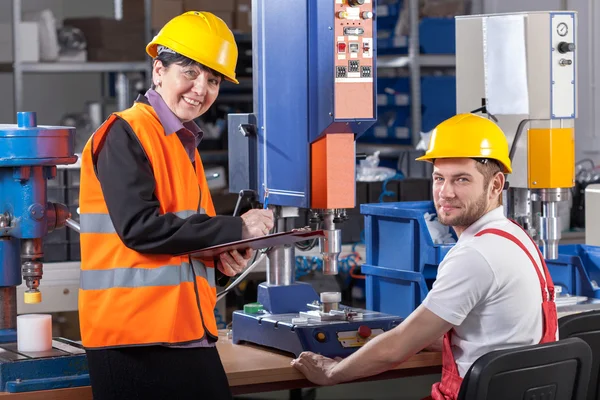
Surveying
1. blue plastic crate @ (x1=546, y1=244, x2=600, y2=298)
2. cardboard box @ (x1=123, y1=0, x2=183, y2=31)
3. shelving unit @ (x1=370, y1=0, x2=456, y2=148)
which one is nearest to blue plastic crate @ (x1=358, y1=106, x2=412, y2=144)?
shelving unit @ (x1=370, y1=0, x2=456, y2=148)

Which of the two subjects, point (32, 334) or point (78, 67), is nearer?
point (32, 334)

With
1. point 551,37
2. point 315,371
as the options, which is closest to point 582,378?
point 315,371

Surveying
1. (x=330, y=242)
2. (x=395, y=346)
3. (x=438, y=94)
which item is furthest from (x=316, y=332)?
(x=438, y=94)

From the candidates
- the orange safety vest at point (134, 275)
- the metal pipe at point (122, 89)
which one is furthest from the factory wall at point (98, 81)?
the orange safety vest at point (134, 275)

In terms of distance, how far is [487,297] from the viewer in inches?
93.3

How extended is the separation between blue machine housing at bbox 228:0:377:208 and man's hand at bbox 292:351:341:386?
42cm

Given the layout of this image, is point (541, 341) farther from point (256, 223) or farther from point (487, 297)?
point (256, 223)

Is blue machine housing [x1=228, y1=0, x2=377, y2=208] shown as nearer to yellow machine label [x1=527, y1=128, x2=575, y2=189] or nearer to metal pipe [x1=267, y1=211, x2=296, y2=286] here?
metal pipe [x1=267, y1=211, x2=296, y2=286]

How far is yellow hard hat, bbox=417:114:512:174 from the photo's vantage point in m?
2.51

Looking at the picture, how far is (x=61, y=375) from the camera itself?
2469 millimetres

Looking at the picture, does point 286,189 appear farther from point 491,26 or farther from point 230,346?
point 491,26

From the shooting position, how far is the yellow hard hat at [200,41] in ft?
7.44

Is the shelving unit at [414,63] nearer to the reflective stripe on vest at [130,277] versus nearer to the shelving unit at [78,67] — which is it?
the shelving unit at [78,67]

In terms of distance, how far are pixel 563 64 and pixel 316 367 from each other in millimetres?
1333
